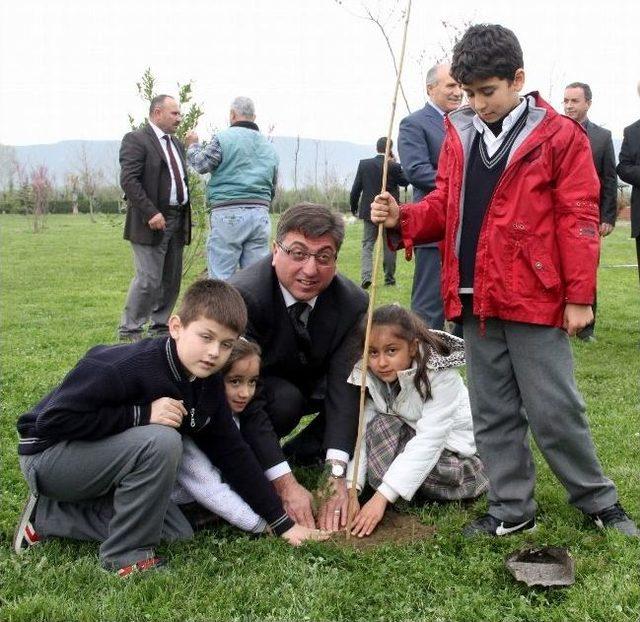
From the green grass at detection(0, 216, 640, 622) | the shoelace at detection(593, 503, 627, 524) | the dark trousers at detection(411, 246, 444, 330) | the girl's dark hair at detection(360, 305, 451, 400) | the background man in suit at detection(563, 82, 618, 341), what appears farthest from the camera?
the background man in suit at detection(563, 82, 618, 341)

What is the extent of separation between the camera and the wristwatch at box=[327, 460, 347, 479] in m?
3.42

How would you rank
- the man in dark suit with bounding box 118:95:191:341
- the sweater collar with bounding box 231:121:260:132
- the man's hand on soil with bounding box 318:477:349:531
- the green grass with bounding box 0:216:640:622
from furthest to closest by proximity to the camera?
the sweater collar with bounding box 231:121:260:132, the man in dark suit with bounding box 118:95:191:341, the man's hand on soil with bounding box 318:477:349:531, the green grass with bounding box 0:216:640:622

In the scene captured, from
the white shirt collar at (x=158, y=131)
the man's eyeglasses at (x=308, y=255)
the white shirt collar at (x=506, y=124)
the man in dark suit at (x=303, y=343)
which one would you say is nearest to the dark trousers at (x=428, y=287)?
the man in dark suit at (x=303, y=343)

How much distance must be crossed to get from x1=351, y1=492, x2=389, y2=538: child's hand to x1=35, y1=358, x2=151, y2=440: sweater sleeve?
96 cm

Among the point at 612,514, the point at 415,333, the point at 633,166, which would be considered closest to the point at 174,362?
the point at 415,333

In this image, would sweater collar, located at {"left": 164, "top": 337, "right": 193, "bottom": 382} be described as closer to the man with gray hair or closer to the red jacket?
the red jacket

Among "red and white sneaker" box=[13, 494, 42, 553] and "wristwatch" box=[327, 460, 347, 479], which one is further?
"wristwatch" box=[327, 460, 347, 479]

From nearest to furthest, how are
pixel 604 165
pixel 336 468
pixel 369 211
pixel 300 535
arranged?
pixel 300 535, pixel 336 468, pixel 604 165, pixel 369 211

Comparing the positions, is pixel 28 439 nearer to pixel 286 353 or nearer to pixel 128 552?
pixel 128 552

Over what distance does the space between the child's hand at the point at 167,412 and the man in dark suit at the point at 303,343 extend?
582 mm

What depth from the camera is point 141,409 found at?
2873 millimetres

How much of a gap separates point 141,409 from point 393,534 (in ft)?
3.65

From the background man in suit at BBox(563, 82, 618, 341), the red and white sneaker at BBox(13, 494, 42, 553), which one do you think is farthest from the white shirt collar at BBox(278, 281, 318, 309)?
the background man in suit at BBox(563, 82, 618, 341)

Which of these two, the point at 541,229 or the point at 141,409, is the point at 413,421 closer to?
the point at 541,229
